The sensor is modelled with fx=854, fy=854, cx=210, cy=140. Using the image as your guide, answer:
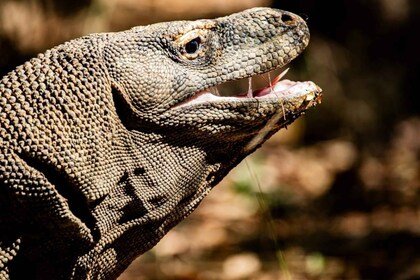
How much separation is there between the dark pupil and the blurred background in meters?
1.50

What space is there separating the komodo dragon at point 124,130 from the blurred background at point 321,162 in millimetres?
1412

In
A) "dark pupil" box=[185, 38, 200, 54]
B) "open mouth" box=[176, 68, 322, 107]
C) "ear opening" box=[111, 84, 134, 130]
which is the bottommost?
"open mouth" box=[176, 68, 322, 107]

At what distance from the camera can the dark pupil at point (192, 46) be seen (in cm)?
378

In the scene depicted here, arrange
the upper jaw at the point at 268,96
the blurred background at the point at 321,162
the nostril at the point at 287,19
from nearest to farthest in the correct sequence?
1. the upper jaw at the point at 268,96
2. the nostril at the point at 287,19
3. the blurred background at the point at 321,162

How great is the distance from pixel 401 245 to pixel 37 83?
3.67 metres

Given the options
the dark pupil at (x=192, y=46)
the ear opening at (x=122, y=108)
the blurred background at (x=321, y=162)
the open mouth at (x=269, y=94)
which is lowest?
the blurred background at (x=321, y=162)

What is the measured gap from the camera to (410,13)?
1034cm

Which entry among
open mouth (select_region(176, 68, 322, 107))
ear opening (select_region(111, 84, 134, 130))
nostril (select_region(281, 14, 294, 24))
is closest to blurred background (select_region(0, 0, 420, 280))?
nostril (select_region(281, 14, 294, 24))

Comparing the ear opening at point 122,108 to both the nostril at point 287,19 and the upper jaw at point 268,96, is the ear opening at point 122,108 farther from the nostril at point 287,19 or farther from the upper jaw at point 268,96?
the nostril at point 287,19

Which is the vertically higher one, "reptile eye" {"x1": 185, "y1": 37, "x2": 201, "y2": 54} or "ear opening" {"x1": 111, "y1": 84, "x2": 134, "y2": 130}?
→ "reptile eye" {"x1": 185, "y1": 37, "x2": 201, "y2": 54}

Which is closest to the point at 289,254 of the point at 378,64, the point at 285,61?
the point at 285,61

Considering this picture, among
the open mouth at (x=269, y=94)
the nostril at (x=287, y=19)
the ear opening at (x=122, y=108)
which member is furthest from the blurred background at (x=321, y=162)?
the ear opening at (x=122, y=108)

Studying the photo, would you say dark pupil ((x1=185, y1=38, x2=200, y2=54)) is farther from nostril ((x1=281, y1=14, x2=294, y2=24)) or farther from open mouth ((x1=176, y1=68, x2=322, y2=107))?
nostril ((x1=281, y1=14, x2=294, y2=24))

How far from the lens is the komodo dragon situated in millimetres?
3371
